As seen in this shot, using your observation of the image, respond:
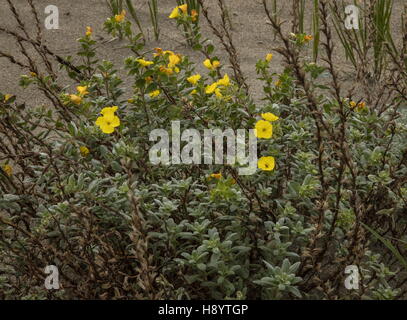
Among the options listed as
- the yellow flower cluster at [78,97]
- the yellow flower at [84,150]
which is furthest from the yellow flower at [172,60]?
the yellow flower at [84,150]

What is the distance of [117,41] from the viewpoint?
4.55m

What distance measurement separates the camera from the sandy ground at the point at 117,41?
407 cm

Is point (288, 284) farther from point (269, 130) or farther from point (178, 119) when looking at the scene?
point (178, 119)

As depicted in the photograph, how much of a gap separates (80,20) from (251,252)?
11.5 feet

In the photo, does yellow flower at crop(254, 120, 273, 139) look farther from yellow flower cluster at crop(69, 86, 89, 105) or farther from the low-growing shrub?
yellow flower cluster at crop(69, 86, 89, 105)

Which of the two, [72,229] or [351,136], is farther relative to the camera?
[351,136]

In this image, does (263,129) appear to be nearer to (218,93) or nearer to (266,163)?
(266,163)

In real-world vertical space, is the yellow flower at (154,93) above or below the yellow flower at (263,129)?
above

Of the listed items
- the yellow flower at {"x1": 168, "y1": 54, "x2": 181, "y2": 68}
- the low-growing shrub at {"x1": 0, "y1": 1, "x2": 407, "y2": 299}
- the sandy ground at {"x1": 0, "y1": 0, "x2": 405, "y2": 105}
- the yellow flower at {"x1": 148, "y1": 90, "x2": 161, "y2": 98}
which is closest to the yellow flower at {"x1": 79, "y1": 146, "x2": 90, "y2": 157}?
the low-growing shrub at {"x1": 0, "y1": 1, "x2": 407, "y2": 299}

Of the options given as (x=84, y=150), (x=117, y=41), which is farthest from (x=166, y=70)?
(x=117, y=41)

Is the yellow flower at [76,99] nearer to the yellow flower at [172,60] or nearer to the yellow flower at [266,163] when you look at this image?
the yellow flower at [172,60]

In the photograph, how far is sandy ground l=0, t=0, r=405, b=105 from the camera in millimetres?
4070

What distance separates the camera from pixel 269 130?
197 centimetres
